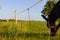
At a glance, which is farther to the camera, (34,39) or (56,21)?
(34,39)

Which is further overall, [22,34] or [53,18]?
[22,34]

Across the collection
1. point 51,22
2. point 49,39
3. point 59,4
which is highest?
point 59,4

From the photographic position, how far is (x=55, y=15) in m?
8.22

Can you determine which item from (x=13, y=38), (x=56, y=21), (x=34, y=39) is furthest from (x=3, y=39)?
(x=56, y=21)

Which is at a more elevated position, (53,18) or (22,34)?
(53,18)

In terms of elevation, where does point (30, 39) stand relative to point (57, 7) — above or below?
below

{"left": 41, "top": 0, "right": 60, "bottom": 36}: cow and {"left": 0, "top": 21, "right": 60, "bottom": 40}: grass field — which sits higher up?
{"left": 41, "top": 0, "right": 60, "bottom": 36}: cow

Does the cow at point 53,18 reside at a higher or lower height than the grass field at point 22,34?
higher

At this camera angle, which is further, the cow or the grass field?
the grass field

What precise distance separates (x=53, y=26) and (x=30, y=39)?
121 cm

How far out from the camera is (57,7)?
26.8ft

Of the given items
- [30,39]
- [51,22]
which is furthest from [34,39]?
[51,22]

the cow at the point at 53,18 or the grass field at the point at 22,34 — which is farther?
the grass field at the point at 22,34

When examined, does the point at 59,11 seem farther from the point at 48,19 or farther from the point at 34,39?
the point at 34,39
